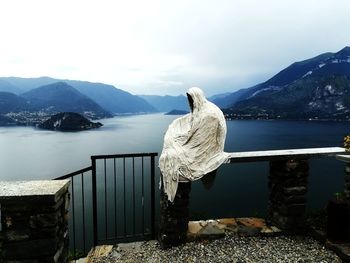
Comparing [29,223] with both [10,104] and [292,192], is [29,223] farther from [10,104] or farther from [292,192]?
[10,104]

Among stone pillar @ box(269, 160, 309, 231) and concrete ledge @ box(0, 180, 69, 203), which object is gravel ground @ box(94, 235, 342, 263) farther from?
concrete ledge @ box(0, 180, 69, 203)

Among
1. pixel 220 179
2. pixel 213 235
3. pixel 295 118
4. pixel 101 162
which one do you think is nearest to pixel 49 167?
pixel 101 162

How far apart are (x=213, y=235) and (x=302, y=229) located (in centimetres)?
150

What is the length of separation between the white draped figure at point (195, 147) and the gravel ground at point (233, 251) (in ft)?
2.65

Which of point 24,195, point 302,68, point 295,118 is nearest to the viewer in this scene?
point 24,195

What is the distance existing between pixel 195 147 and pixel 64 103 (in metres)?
170

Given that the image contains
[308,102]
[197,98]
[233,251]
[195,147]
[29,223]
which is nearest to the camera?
[29,223]

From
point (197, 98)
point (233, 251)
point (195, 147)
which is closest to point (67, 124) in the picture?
point (197, 98)

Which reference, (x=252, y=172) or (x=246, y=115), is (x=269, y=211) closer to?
(x=252, y=172)

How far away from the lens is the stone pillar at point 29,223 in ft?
8.70

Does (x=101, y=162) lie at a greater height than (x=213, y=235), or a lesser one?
lesser

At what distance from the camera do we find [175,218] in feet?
14.4

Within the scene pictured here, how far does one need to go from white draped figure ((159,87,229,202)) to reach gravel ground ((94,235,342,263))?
2.65 feet

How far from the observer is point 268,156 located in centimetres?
472
